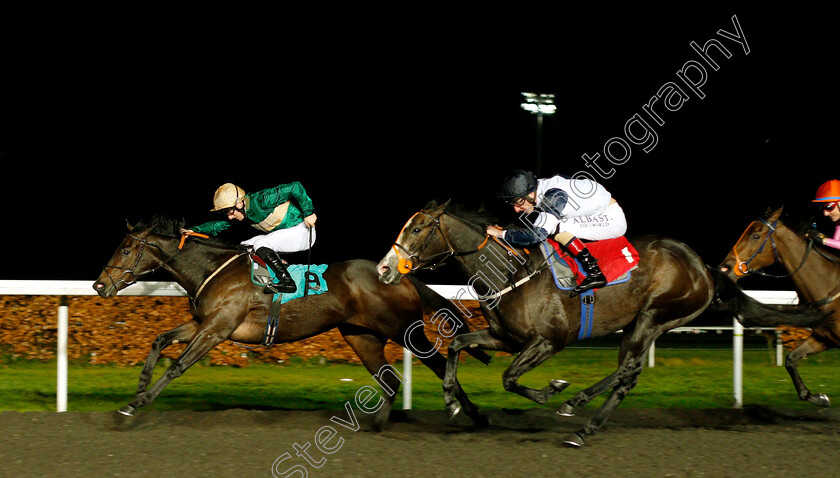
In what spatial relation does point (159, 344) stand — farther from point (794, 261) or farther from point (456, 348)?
point (794, 261)

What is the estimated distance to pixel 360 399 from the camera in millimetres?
5512

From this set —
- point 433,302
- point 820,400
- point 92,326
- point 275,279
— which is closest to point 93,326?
point 92,326

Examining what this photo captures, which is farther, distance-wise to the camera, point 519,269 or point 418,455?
point 519,269

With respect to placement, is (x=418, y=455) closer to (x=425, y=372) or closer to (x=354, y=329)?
(x=354, y=329)

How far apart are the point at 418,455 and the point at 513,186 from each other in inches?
61.9

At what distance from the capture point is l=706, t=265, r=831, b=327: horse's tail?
5004 mm

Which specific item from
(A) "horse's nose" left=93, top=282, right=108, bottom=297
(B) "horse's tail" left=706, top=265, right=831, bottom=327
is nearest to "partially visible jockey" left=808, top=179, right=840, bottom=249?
(B) "horse's tail" left=706, top=265, right=831, bottom=327

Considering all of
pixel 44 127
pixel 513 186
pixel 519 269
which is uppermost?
pixel 44 127

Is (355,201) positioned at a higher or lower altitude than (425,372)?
higher

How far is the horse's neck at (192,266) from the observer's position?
491cm

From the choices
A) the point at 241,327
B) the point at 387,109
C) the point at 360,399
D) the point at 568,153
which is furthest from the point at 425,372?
the point at 568,153

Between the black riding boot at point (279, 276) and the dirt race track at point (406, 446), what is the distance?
2.44 ft

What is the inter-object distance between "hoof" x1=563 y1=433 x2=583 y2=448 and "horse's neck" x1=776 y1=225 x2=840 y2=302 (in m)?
2.23

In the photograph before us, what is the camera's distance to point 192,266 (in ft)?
16.2
